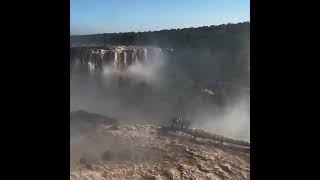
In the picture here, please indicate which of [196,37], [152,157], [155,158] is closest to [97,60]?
[196,37]

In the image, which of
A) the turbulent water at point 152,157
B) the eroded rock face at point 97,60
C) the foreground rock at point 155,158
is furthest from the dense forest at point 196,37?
the foreground rock at point 155,158

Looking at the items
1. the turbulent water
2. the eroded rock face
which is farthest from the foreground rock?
the eroded rock face

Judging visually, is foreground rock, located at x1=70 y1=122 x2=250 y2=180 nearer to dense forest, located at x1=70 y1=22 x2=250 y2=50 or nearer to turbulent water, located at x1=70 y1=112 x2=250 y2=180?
turbulent water, located at x1=70 y1=112 x2=250 y2=180

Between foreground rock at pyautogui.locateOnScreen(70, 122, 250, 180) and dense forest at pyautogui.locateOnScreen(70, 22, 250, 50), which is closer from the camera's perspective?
foreground rock at pyautogui.locateOnScreen(70, 122, 250, 180)

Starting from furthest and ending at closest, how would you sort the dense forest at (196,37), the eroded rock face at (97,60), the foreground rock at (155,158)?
the dense forest at (196,37) < the eroded rock face at (97,60) < the foreground rock at (155,158)

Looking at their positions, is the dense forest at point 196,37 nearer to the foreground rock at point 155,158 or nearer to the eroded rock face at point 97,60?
the eroded rock face at point 97,60

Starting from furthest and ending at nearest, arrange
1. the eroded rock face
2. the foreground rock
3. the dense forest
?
the dense forest, the eroded rock face, the foreground rock

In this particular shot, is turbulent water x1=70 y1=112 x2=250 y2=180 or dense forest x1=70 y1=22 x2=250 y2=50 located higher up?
dense forest x1=70 y1=22 x2=250 y2=50

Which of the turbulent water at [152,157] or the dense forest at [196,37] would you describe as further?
the dense forest at [196,37]

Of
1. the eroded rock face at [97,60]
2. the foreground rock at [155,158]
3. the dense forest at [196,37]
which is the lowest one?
the foreground rock at [155,158]
